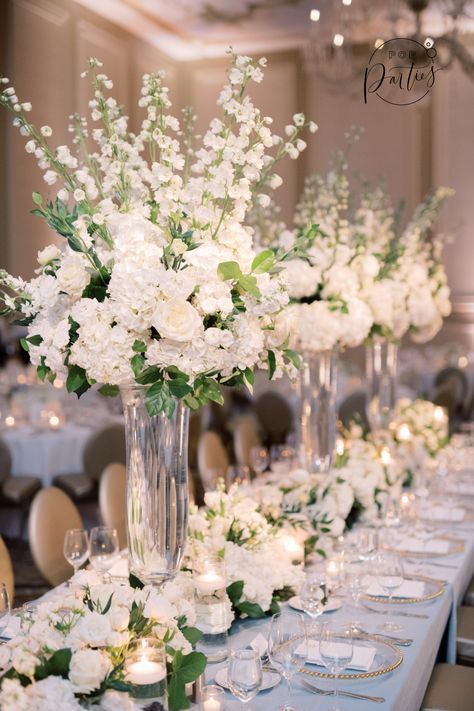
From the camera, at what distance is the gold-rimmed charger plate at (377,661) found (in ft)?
6.63

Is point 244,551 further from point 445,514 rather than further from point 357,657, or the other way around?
point 445,514

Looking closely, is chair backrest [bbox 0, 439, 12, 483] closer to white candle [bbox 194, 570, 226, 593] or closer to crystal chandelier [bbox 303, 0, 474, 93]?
crystal chandelier [bbox 303, 0, 474, 93]

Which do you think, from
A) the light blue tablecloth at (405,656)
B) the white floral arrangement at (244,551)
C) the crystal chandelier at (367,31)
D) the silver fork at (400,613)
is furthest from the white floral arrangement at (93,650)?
the crystal chandelier at (367,31)

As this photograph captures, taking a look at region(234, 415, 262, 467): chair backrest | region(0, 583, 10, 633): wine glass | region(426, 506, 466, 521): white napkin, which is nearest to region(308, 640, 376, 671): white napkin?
region(0, 583, 10, 633): wine glass

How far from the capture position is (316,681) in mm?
2000

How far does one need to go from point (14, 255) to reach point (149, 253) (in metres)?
6.84

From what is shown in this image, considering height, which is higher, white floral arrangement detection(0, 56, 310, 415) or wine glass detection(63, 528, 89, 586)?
white floral arrangement detection(0, 56, 310, 415)

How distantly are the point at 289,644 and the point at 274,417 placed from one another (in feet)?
19.4

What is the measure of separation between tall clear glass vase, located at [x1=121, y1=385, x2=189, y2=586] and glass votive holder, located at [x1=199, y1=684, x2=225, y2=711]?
0.37m

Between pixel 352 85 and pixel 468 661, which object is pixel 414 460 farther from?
pixel 352 85

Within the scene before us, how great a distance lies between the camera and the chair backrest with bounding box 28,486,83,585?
330cm

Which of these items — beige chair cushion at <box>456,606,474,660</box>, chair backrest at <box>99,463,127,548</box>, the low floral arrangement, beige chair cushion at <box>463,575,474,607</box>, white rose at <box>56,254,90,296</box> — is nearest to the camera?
white rose at <box>56,254,90,296</box>

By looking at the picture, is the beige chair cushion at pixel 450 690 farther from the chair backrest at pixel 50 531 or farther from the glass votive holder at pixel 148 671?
the chair backrest at pixel 50 531

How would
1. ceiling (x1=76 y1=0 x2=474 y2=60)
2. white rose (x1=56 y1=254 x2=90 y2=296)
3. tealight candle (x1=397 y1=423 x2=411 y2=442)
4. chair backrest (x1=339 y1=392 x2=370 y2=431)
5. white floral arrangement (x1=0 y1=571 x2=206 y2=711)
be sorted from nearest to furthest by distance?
white floral arrangement (x1=0 y1=571 x2=206 y2=711) → white rose (x1=56 y1=254 x2=90 y2=296) → tealight candle (x1=397 y1=423 x2=411 y2=442) → chair backrest (x1=339 y1=392 x2=370 y2=431) → ceiling (x1=76 y1=0 x2=474 y2=60)
